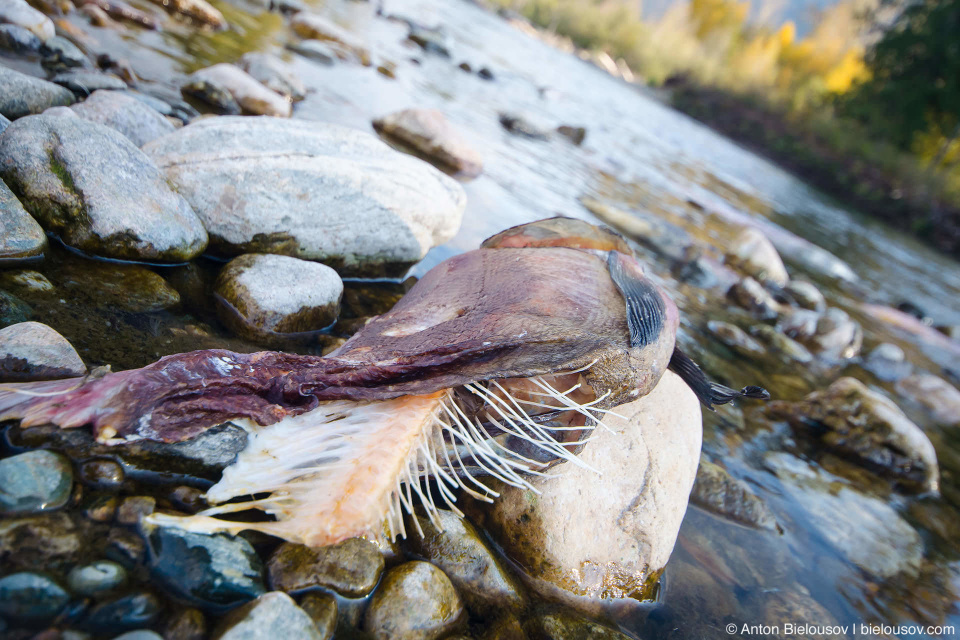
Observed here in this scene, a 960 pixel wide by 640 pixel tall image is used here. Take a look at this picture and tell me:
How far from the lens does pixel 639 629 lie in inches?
78.5

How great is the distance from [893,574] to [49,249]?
4692 mm

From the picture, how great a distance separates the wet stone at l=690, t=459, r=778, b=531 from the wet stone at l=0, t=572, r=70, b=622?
2661mm

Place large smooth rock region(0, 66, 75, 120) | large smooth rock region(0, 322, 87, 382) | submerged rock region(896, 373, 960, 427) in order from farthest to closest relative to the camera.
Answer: submerged rock region(896, 373, 960, 427) < large smooth rock region(0, 66, 75, 120) < large smooth rock region(0, 322, 87, 382)

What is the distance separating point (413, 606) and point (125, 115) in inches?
143

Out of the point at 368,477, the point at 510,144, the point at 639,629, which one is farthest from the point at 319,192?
the point at 510,144

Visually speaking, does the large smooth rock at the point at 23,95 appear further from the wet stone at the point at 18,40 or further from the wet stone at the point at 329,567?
the wet stone at the point at 329,567

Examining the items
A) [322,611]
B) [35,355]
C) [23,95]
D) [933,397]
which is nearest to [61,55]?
[23,95]

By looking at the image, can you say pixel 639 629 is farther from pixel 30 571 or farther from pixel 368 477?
pixel 30 571

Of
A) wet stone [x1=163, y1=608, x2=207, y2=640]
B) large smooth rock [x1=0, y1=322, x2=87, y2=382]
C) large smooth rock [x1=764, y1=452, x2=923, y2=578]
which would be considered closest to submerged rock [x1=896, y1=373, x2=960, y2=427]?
large smooth rock [x1=764, y1=452, x2=923, y2=578]

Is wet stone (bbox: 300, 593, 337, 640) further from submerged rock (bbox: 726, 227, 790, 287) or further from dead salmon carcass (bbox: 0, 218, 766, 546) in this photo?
submerged rock (bbox: 726, 227, 790, 287)

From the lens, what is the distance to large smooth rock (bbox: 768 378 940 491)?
150 inches

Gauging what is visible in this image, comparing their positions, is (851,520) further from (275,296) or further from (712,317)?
(275,296)

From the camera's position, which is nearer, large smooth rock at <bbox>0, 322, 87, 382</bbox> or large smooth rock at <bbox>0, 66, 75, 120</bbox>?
large smooth rock at <bbox>0, 322, 87, 382</bbox>

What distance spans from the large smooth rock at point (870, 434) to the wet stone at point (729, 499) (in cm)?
144
